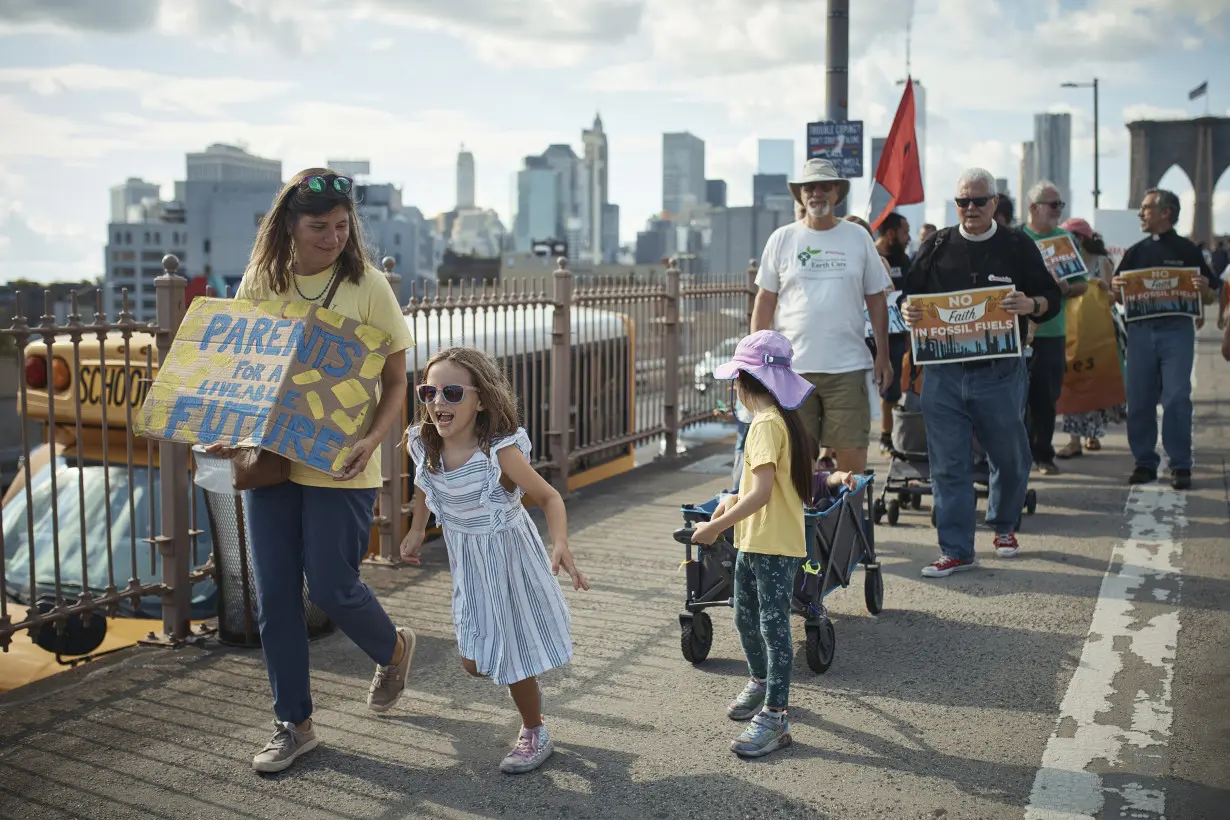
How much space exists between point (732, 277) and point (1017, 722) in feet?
27.6

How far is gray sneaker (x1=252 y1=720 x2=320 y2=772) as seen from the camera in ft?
14.3

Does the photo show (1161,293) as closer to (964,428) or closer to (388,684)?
(964,428)

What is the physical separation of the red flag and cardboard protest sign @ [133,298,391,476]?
7.38 m

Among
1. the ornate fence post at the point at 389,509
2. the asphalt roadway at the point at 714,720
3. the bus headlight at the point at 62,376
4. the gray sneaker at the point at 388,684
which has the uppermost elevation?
the bus headlight at the point at 62,376

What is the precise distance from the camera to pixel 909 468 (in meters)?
8.61

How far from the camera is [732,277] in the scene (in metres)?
12.8

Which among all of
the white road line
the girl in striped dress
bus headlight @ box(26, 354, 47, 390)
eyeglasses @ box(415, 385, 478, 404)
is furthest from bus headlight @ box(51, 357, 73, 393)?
the white road line

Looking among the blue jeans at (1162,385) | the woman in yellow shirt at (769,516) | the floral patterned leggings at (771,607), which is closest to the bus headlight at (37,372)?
the woman in yellow shirt at (769,516)

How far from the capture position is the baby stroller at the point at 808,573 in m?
5.23

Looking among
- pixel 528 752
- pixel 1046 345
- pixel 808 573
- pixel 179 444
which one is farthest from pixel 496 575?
pixel 1046 345

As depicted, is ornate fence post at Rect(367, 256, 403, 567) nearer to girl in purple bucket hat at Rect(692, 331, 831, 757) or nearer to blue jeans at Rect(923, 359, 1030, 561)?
blue jeans at Rect(923, 359, 1030, 561)

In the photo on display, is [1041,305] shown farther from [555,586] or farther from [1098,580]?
[555,586]

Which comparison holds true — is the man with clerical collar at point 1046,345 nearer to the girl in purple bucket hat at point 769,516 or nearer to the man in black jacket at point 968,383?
the man in black jacket at point 968,383

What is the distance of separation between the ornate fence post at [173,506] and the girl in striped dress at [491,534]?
6.87 ft
